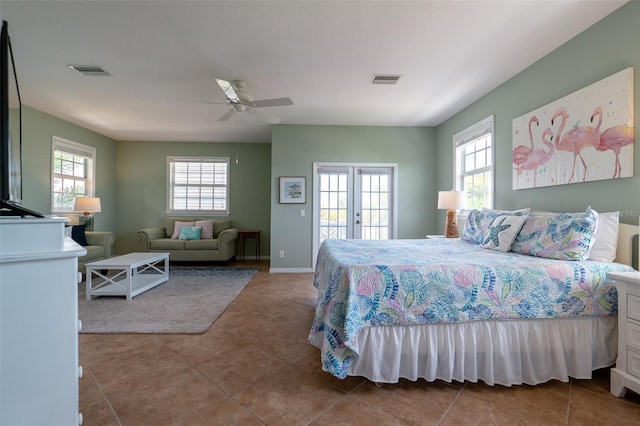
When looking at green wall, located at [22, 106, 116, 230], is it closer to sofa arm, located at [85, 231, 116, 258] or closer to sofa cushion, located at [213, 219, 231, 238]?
sofa arm, located at [85, 231, 116, 258]

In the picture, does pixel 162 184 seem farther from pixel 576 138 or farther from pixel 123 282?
pixel 576 138

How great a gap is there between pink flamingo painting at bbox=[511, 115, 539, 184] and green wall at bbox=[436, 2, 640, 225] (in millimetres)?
128

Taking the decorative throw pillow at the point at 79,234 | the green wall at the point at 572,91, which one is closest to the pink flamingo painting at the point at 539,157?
the green wall at the point at 572,91

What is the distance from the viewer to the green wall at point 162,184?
20.0ft

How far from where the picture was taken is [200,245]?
17.1 ft

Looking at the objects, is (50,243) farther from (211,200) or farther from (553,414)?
(211,200)

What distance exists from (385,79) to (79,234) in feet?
16.6

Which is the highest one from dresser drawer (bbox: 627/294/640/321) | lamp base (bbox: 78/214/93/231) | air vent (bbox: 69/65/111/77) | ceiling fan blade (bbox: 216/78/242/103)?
air vent (bbox: 69/65/111/77)

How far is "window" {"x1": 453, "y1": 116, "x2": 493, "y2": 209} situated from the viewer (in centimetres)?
348

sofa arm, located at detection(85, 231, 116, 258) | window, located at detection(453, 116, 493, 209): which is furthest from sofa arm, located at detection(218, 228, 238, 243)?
window, located at detection(453, 116, 493, 209)

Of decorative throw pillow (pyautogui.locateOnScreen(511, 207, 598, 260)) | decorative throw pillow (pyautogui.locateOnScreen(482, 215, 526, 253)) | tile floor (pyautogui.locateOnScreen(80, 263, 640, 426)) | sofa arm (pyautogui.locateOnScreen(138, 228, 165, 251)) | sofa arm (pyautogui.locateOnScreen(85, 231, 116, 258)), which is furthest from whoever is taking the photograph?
sofa arm (pyautogui.locateOnScreen(138, 228, 165, 251))

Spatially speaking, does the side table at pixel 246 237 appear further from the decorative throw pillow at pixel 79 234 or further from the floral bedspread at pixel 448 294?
the floral bedspread at pixel 448 294

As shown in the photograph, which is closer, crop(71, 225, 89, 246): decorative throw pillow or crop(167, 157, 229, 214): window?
crop(71, 225, 89, 246): decorative throw pillow

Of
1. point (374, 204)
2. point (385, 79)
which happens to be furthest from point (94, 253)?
point (385, 79)
